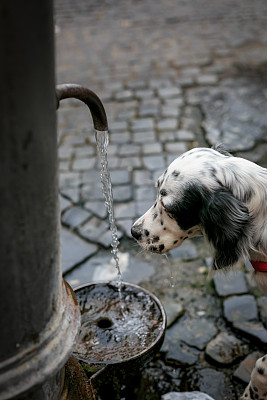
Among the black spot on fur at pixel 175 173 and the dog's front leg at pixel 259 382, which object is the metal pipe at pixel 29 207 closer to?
the black spot on fur at pixel 175 173

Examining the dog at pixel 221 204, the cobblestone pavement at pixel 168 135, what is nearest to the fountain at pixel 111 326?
the cobblestone pavement at pixel 168 135

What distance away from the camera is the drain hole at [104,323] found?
10.8ft

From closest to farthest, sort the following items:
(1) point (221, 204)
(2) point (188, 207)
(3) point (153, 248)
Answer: (1) point (221, 204)
(2) point (188, 207)
(3) point (153, 248)

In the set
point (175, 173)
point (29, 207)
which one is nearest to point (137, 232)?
point (175, 173)

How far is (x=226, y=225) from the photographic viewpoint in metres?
2.79

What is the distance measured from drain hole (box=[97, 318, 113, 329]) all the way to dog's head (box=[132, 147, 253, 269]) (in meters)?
0.61

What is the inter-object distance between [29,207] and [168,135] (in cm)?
479

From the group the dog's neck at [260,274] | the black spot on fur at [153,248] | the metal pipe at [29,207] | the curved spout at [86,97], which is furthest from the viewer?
the black spot on fur at [153,248]

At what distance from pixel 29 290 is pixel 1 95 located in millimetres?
746

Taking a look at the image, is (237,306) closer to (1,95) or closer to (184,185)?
(184,185)

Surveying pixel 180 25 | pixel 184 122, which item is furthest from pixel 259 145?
pixel 180 25

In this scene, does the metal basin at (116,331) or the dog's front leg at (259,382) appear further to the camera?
the dog's front leg at (259,382)

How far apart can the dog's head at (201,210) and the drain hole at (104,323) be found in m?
0.61

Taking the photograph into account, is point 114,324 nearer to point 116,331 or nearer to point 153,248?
point 116,331
